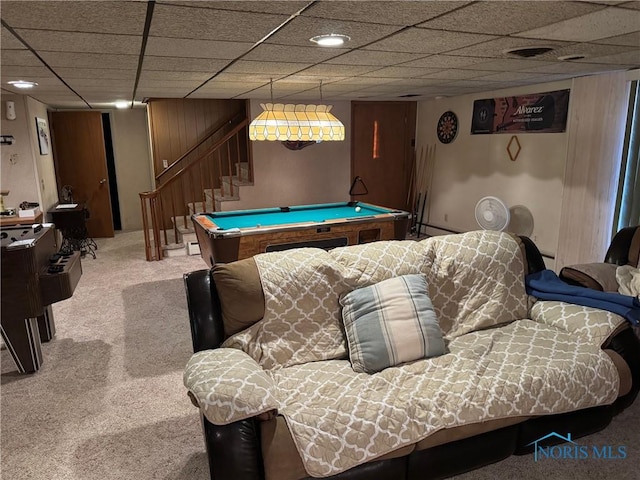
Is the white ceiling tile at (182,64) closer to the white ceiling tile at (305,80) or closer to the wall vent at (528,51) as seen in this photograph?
the white ceiling tile at (305,80)

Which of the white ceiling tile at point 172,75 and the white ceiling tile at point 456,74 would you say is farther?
the white ceiling tile at point 456,74

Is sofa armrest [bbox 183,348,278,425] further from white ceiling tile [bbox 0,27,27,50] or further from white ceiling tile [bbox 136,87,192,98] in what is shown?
white ceiling tile [bbox 136,87,192,98]

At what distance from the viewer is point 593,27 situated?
217 cm

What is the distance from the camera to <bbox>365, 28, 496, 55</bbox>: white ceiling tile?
2229 mm

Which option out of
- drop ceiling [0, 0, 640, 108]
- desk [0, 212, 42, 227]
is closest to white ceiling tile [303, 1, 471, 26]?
drop ceiling [0, 0, 640, 108]

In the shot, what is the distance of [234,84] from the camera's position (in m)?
4.25

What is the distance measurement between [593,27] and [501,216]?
2.87 meters

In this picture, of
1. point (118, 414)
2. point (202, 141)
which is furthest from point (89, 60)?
point (202, 141)

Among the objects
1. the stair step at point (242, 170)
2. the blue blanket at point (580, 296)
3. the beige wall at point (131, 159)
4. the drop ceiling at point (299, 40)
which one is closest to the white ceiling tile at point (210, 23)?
the drop ceiling at point (299, 40)

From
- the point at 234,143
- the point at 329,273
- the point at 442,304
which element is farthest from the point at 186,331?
the point at 234,143

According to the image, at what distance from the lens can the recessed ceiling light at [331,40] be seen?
7.32 ft

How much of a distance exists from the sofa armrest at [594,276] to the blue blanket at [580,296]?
0.10 m

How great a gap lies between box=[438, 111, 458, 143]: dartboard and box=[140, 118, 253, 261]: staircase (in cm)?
285

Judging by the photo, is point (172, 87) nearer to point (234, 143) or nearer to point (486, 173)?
point (234, 143)
